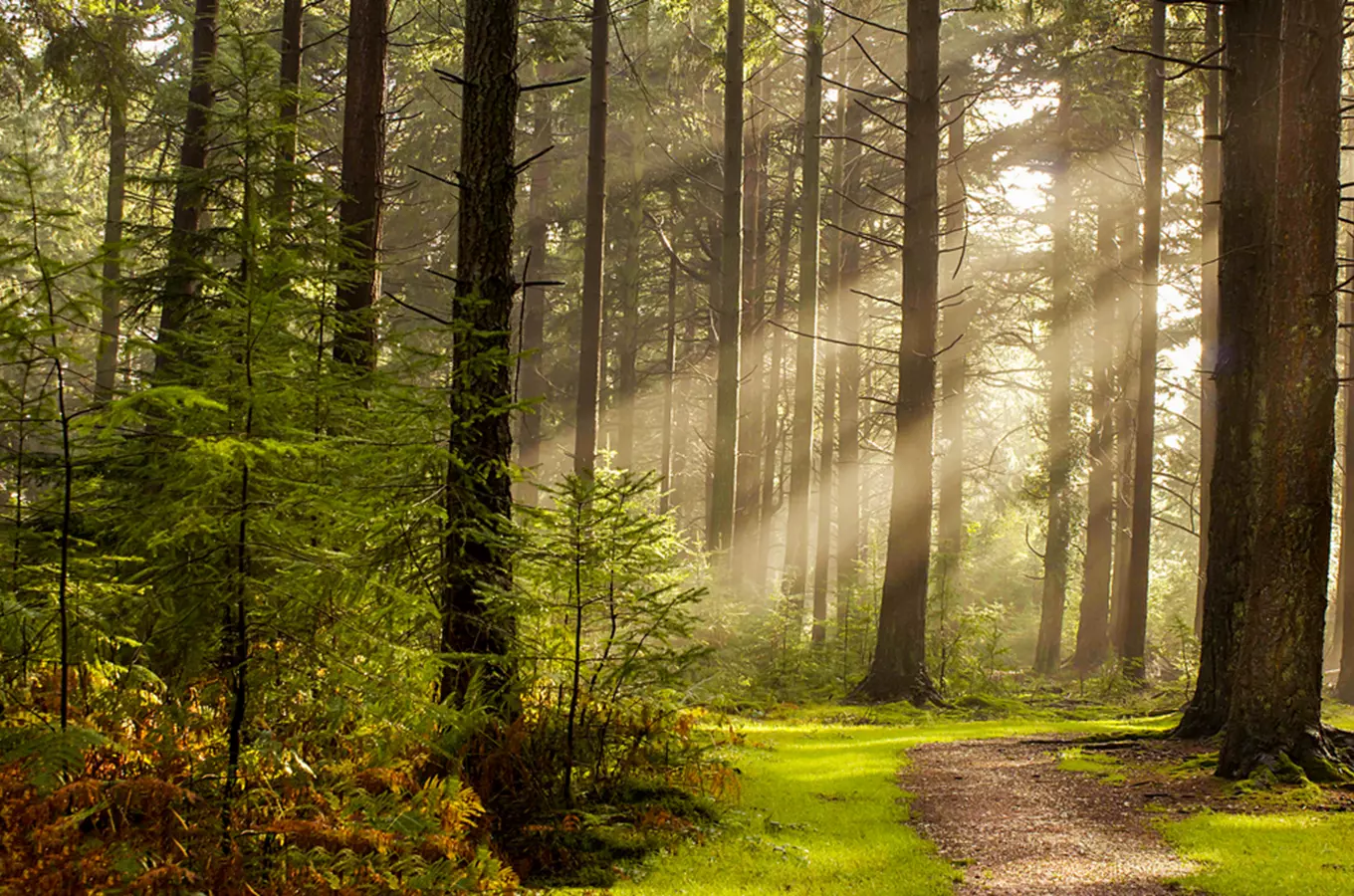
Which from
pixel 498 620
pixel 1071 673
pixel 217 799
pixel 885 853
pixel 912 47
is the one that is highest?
pixel 912 47

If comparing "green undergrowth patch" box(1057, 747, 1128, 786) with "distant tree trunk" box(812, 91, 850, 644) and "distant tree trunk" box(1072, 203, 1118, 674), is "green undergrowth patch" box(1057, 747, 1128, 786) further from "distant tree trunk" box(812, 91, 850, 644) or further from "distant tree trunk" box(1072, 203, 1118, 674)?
"distant tree trunk" box(1072, 203, 1118, 674)

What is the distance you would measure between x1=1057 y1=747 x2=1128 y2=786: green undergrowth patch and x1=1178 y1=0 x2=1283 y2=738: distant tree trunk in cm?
115

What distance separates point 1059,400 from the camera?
24.4 m

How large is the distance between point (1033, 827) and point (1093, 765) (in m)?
2.45

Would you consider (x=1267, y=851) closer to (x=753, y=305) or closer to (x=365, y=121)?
(x=365, y=121)

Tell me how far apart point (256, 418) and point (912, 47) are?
12.2 meters

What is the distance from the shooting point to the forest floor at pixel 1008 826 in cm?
575

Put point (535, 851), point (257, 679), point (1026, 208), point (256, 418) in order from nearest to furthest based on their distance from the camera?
point (257, 679) < point (256, 418) < point (535, 851) < point (1026, 208)

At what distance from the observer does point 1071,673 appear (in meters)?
24.2

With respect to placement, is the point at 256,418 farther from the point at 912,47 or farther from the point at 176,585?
the point at 912,47

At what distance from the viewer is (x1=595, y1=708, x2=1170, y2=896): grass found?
5676 millimetres

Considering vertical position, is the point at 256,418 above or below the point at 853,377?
below

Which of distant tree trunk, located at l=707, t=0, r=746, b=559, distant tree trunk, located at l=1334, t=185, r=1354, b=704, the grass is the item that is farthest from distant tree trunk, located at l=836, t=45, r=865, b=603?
the grass

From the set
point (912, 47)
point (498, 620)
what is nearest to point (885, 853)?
point (498, 620)
